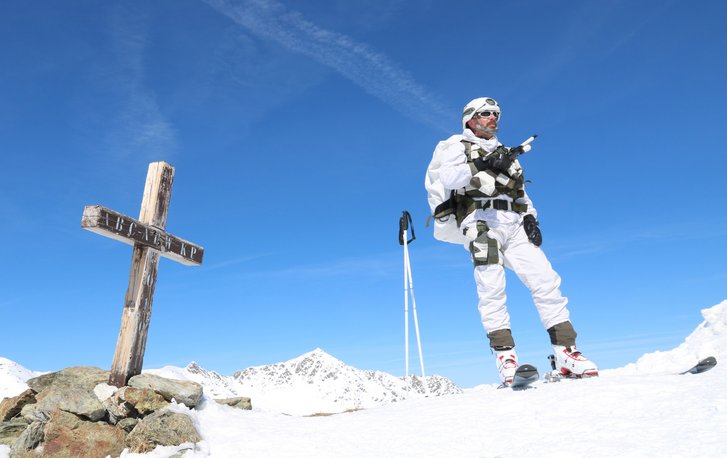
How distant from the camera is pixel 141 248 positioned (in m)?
8.10

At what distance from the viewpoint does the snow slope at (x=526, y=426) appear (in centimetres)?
403

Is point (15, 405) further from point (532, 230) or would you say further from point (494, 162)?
point (532, 230)

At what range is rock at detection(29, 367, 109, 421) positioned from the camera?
711 cm

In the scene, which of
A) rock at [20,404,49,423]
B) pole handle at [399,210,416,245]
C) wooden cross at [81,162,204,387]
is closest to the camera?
rock at [20,404,49,423]

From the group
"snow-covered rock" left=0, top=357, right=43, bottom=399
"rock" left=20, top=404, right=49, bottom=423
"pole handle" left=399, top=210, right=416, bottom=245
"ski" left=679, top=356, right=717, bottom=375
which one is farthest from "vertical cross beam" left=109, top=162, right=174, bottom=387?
"snow-covered rock" left=0, top=357, right=43, bottom=399

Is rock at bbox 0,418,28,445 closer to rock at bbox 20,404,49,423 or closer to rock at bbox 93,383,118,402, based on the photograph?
rock at bbox 20,404,49,423

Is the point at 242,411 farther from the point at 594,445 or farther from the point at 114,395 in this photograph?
the point at 594,445

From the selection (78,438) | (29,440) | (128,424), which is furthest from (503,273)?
(29,440)

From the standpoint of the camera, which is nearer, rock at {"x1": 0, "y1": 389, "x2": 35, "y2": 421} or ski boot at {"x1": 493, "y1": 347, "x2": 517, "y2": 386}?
ski boot at {"x1": 493, "y1": 347, "x2": 517, "y2": 386}

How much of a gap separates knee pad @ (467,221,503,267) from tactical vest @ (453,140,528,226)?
0.33 meters

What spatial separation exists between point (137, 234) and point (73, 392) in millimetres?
2374

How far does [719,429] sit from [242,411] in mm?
5763

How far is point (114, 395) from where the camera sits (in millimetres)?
7105

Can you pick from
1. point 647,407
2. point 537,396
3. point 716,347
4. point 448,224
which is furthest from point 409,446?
point 716,347
